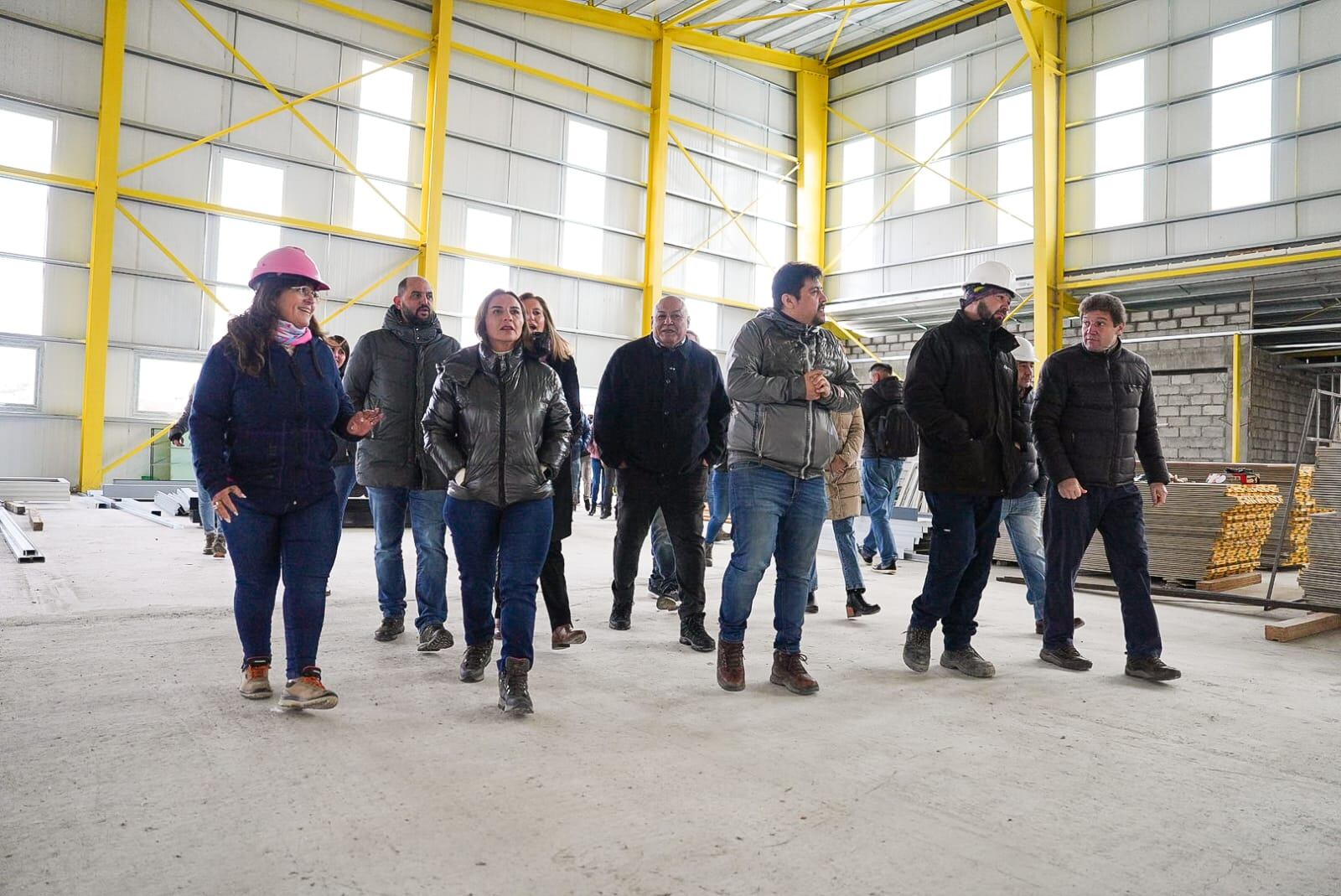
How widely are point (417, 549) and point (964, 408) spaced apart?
2.61 metres

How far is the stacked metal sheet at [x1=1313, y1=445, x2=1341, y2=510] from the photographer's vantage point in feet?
18.7

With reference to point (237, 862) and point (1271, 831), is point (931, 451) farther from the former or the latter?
point (237, 862)

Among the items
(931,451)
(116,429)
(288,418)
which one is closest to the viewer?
(288,418)

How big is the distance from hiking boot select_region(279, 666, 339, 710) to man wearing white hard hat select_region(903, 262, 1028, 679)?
2.48m

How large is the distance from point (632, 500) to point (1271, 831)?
313cm

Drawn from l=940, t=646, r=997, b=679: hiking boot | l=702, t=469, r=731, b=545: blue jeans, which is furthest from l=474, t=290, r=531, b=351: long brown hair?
l=702, t=469, r=731, b=545: blue jeans

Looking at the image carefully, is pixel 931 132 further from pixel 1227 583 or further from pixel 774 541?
pixel 774 541

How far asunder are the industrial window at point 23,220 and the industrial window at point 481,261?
21.6ft

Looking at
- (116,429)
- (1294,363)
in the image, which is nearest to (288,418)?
(116,429)

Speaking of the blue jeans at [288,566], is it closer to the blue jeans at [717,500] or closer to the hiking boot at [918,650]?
the hiking boot at [918,650]

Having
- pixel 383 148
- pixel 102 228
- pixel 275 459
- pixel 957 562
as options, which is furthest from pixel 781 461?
pixel 383 148

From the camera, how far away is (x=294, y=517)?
321 cm

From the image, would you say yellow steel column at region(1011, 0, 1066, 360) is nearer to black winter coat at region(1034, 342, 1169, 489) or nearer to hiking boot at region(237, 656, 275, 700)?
black winter coat at region(1034, 342, 1169, 489)

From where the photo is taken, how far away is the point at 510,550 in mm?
3354
